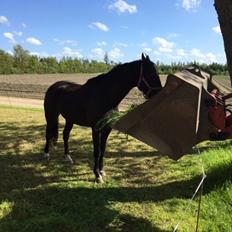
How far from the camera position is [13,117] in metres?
14.5

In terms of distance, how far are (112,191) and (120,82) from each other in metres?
1.86

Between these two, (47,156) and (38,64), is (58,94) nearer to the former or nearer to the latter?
(47,156)

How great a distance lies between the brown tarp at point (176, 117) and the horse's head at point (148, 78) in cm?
203

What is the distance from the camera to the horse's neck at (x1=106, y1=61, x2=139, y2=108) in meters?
6.86

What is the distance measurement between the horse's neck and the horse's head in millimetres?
192

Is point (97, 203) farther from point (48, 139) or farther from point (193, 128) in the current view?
point (48, 139)

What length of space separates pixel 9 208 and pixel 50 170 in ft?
7.33

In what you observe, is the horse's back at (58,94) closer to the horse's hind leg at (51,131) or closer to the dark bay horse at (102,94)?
the dark bay horse at (102,94)

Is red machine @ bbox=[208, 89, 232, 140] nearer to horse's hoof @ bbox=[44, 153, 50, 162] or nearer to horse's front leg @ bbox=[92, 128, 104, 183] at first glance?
horse's front leg @ bbox=[92, 128, 104, 183]

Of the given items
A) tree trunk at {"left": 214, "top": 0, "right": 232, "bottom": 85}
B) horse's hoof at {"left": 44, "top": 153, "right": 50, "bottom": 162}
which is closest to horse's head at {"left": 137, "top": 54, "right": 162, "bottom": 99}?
tree trunk at {"left": 214, "top": 0, "right": 232, "bottom": 85}

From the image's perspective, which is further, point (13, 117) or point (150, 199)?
point (13, 117)

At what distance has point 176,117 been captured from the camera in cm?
424

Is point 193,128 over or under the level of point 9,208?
over

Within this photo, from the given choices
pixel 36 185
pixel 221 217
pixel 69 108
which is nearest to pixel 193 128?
pixel 221 217
